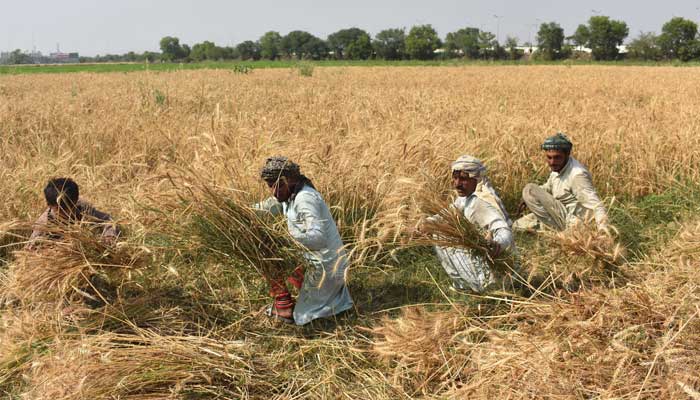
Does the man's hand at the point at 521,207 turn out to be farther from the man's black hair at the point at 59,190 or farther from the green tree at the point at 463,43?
the green tree at the point at 463,43

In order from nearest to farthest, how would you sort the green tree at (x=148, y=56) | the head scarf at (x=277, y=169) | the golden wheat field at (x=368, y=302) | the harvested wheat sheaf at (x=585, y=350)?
the harvested wheat sheaf at (x=585, y=350) → the golden wheat field at (x=368, y=302) → the head scarf at (x=277, y=169) → the green tree at (x=148, y=56)

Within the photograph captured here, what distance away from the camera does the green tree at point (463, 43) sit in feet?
255

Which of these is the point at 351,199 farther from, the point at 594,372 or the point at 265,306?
the point at 594,372

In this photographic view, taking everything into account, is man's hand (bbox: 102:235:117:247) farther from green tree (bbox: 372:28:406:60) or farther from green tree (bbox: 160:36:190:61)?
green tree (bbox: 160:36:190:61)

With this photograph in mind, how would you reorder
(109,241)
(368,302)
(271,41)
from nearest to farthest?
(109,241)
(368,302)
(271,41)

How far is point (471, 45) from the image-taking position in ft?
263

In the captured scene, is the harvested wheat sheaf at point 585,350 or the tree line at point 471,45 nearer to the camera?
the harvested wheat sheaf at point 585,350

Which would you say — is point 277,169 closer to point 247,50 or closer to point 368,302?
point 368,302

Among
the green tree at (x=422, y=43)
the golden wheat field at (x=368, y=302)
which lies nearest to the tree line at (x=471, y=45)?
the green tree at (x=422, y=43)

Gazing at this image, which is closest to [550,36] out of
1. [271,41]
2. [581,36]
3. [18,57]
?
[581,36]

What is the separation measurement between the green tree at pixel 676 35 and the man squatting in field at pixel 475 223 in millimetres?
72397

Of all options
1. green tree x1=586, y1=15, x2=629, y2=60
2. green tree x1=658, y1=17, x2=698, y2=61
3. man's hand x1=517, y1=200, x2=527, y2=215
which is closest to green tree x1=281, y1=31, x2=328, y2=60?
green tree x1=586, y1=15, x2=629, y2=60

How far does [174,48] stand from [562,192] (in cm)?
10994

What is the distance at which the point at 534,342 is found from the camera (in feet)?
7.23
